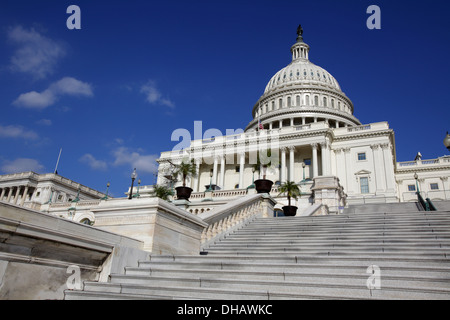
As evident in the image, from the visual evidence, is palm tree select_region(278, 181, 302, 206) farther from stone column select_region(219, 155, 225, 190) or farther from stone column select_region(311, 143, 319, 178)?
stone column select_region(219, 155, 225, 190)

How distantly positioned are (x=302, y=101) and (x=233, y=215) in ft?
235

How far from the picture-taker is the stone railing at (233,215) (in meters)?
9.99

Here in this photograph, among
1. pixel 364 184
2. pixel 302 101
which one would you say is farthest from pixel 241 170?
pixel 302 101

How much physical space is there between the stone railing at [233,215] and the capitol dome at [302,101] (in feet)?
183

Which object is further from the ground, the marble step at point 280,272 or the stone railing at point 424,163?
the stone railing at point 424,163

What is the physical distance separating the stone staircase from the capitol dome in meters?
62.7

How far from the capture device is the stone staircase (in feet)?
15.6

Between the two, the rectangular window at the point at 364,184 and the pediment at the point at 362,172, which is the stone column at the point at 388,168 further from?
the rectangular window at the point at 364,184

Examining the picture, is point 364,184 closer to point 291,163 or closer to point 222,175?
point 291,163

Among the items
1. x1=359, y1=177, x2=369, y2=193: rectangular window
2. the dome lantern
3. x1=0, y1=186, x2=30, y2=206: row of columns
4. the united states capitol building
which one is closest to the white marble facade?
x1=359, y1=177, x2=369, y2=193: rectangular window

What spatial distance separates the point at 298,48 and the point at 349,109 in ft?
101

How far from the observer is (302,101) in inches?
3120

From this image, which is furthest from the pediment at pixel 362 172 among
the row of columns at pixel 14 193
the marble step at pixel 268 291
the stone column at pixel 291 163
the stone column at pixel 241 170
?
the row of columns at pixel 14 193

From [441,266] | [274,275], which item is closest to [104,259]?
[274,275]
